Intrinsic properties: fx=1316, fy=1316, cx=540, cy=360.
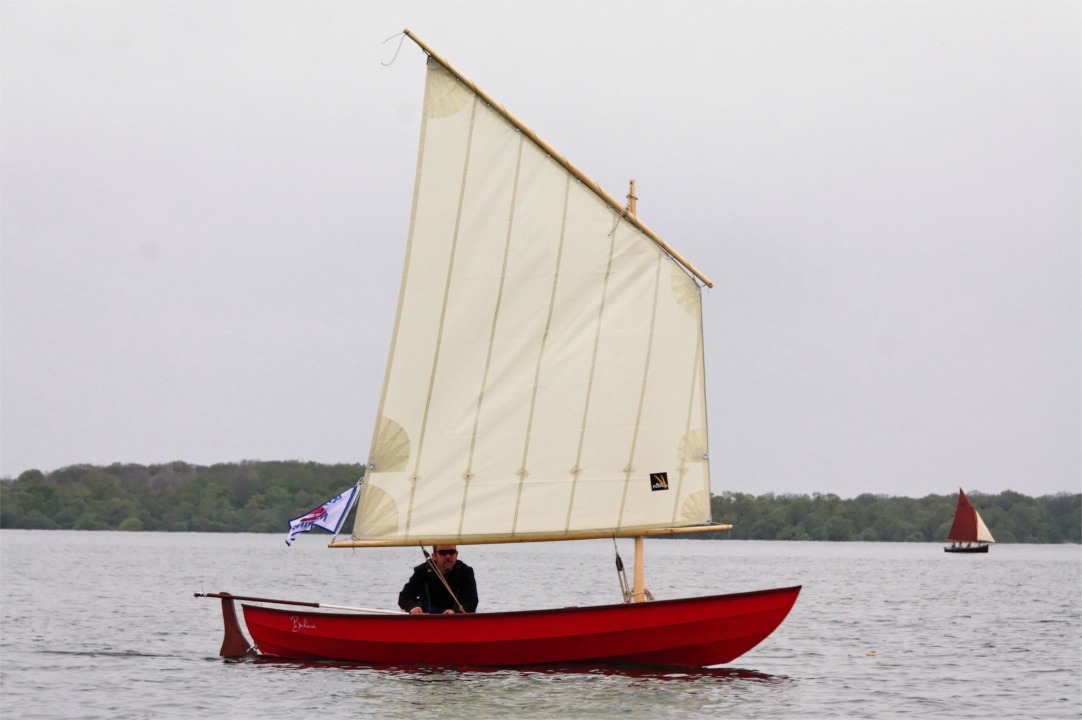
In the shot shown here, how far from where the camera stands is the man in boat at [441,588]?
66.8 ft

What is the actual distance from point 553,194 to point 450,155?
167cm

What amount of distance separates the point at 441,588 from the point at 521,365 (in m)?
3.82

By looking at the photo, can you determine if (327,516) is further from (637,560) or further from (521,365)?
(637,560)

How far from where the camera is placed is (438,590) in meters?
20.8

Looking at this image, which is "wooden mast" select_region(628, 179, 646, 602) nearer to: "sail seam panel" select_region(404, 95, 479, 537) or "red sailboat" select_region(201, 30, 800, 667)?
"red sailboat" select_region(201, 30, 800, 667)

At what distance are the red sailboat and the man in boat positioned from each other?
614 mm

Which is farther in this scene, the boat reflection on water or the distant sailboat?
the distant sailboat

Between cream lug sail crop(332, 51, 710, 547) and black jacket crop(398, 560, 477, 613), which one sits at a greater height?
cream lug sail crop(332, 51, 710, 547)

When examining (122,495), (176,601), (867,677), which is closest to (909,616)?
(867,677)

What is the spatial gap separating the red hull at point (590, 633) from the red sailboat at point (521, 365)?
3.2 inches

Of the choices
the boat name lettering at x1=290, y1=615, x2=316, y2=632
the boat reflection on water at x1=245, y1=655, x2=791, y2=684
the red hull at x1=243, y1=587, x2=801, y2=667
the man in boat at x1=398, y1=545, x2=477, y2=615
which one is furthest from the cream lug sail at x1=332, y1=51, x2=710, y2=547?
the boat reflection on water at x1=245, y1=655, x2=791, y2=684

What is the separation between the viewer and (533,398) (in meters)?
20.1

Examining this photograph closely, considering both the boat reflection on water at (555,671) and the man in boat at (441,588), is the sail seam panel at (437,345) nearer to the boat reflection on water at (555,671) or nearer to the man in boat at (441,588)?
the man in boat at (441,588)

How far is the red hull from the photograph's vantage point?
19.2 metres
